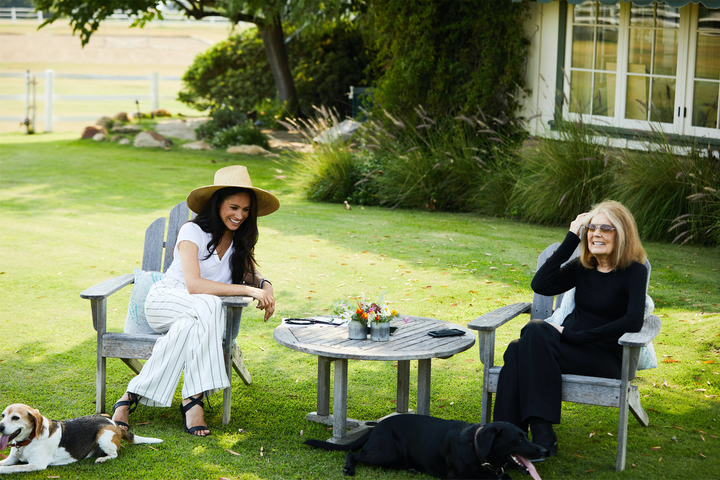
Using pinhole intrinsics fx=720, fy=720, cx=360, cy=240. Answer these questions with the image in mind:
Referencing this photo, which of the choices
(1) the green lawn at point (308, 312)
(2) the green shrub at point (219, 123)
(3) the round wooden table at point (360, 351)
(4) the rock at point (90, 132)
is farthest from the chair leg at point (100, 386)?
(4) the rock at point (90, 132)

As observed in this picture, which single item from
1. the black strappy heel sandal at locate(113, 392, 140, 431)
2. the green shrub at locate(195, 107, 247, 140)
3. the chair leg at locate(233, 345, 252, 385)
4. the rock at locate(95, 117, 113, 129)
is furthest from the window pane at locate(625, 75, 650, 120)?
the rock at locate(95, 117, 113, 129)

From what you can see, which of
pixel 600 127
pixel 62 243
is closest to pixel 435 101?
pixel 600 127

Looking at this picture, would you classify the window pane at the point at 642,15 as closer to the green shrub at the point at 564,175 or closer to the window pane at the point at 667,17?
the window pane at the point at 667,17

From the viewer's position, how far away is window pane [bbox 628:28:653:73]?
31.9ft

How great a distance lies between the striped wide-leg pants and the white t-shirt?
339 mm

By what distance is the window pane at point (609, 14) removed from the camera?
A: 998 centimetres

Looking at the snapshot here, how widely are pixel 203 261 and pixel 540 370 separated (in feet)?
6.24

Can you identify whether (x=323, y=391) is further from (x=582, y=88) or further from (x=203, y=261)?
(x=582, y=88)

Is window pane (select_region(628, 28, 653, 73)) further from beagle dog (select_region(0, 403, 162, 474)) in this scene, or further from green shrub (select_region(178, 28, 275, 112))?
green shrub (select_region(178, 28, 275, 112))

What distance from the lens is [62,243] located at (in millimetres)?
7898

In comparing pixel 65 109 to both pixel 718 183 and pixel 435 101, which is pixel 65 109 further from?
pixel 718 183

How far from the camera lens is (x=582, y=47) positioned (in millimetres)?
10375

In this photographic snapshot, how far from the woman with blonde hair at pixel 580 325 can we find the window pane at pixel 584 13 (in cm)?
749

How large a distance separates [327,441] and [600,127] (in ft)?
23.8
